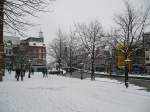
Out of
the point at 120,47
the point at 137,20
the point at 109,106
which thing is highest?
the point at 137,20

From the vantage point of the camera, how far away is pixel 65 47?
61.2 m

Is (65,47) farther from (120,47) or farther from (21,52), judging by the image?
(120,47)

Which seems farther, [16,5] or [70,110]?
[70,110]

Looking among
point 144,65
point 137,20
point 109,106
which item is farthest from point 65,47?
point 109,106

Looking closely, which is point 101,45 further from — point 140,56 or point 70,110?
point 140,56

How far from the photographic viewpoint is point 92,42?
36812 millimetres

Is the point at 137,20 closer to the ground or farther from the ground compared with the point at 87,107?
farther from the ground

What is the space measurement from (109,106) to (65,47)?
49189 millimetres

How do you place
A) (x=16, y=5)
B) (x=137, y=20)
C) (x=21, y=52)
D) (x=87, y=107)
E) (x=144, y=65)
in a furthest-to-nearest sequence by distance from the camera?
(x=144, y=65) → (x=21, y=52) → (x=137, y=20) → (x=87, y=107) → (x=16, y=5)

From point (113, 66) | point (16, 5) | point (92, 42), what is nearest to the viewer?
point (16, 5)

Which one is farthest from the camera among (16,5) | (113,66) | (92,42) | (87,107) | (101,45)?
(113,66)

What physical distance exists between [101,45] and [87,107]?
29724mm

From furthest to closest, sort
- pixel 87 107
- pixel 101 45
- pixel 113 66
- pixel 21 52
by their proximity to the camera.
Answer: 1. pixel 113 66
2. pixel 21 52
3. pixel 101 45
4. pixel 87 107

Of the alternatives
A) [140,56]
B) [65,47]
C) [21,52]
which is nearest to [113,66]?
[140,56]
